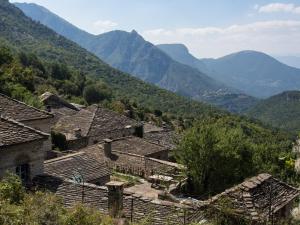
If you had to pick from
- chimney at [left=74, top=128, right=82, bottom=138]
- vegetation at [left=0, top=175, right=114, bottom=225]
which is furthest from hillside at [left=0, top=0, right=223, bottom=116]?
vegetation at [left=0, top=175, right=114, bottom=225]

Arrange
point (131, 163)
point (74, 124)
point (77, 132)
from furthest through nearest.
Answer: point (74, 124) → point (77, 132) → point (131, 163)

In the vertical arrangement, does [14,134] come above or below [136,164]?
above

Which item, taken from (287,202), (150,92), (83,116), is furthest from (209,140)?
(150,92)

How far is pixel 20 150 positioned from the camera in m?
18.6

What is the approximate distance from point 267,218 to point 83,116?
33.1 metres

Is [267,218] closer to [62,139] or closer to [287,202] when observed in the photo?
[287,202]

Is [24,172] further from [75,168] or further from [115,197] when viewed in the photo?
[115,197]

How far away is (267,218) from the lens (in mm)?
15766

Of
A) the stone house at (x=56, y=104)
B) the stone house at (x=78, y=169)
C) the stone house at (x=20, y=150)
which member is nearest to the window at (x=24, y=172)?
the stone house at (x=20, y=150)

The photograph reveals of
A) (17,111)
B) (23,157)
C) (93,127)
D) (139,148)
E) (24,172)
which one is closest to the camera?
(23,157)

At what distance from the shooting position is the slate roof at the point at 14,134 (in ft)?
59.0

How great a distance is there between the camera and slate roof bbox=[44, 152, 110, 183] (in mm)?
21734

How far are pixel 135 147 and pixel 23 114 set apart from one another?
1434 cm

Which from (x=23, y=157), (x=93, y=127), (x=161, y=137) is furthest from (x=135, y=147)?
(x=23, y=157)
